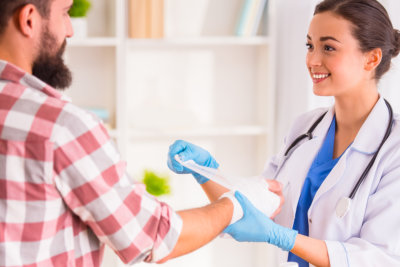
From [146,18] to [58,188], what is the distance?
1790 mm

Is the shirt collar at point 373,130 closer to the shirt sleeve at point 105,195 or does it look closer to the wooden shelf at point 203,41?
the shirt sleeve at point 105,195

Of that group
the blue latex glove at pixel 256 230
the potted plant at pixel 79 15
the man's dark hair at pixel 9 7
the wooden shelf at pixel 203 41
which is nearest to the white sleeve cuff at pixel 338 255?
Answer: the blue latex glove at pixel 256 230

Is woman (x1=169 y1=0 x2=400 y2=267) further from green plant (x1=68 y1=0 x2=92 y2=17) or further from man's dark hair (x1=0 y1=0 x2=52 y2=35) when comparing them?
green plant (x1=68 y1=0 x2=92 y2=17)

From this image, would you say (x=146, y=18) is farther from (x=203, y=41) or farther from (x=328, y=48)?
(x=328, y=48)

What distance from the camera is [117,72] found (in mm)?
2668

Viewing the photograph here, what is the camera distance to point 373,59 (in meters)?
1.64

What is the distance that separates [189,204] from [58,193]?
210 cm

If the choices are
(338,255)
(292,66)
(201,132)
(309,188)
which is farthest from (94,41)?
(338,255)

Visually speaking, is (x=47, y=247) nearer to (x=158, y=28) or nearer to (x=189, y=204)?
(x=158, y=28)

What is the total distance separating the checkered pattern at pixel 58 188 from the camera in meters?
1.01

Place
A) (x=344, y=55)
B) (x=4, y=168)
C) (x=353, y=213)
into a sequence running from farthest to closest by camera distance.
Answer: (x=344, y=55) < (x=353, y=213) < (x=4, y=168)

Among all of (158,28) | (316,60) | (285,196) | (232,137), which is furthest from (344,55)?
(232,137)

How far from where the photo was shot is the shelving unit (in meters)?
2.81

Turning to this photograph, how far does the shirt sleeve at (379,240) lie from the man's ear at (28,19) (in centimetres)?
94
